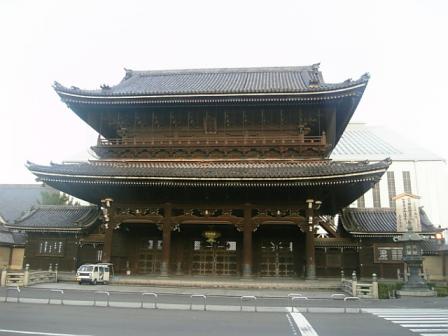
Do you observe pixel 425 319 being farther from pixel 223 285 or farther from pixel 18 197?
pixel 18 197

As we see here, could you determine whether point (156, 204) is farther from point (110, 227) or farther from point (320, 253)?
point (320, 253)

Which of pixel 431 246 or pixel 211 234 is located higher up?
pixel 211 234

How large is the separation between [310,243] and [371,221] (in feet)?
24.0

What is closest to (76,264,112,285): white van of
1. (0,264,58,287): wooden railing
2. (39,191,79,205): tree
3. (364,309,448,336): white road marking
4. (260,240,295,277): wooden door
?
(0,264,58,287): wooden railing

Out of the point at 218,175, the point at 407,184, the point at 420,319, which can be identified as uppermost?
the point at 407,184

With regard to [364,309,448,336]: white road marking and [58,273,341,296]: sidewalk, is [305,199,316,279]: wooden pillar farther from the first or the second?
[364,309,448,336]: white road marking

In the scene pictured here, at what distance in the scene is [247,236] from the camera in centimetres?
2538

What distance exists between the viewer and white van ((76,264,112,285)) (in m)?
24.4

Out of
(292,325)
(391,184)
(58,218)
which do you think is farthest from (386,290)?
(391,184)

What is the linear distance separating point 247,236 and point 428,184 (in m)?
50.8

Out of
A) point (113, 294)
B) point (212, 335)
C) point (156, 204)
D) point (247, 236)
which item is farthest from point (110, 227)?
point (212, 335)

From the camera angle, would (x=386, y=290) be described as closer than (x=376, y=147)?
Yes

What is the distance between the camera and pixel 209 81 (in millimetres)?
33906

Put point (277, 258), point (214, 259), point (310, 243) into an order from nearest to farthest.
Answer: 1. point (310, 243)
2. point (277, 258)
3. point (214, 259)
